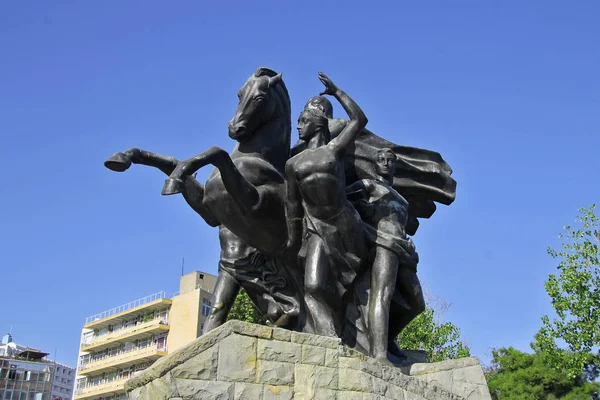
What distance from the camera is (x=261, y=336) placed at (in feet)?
19.9

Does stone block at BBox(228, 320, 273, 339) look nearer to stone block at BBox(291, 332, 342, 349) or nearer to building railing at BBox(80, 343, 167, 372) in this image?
stone block at BBox(291, 332, 342, 349)

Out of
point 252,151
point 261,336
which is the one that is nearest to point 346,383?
point 261,336

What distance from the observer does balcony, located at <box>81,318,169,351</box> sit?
153 feet

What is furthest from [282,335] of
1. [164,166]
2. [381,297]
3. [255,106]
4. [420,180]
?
[420,180]

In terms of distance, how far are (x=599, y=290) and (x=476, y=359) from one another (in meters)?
14.0

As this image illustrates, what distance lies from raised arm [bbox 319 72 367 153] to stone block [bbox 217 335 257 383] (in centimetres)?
263

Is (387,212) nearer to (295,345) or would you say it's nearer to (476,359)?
(476,359)

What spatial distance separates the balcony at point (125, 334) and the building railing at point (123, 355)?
0.87 meters

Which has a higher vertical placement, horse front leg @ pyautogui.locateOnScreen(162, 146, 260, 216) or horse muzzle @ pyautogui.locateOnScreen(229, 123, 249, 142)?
horse muzzle @ pyautogui.locateOnScreen(229, 123, 249, 142)

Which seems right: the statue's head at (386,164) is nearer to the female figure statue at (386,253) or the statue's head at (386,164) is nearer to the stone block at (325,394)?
the female figure statue at (386,253)

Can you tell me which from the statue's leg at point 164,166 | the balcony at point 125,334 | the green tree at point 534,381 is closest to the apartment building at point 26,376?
the balcony at point 125,334

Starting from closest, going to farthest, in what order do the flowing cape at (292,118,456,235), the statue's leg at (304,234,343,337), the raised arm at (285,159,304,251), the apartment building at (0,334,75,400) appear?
the statue's leg at (304,234,343,337)
the raised arm at (285,159,304,251)
the flowing cape at (292,118,456,235)
the apartment building at (0,334,75,400)

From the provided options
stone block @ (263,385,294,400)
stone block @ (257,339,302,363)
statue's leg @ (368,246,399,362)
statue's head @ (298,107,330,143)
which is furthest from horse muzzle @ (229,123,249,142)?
stone block @ (263,385,294,400)

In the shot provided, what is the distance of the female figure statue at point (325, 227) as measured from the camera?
7.38 meters
